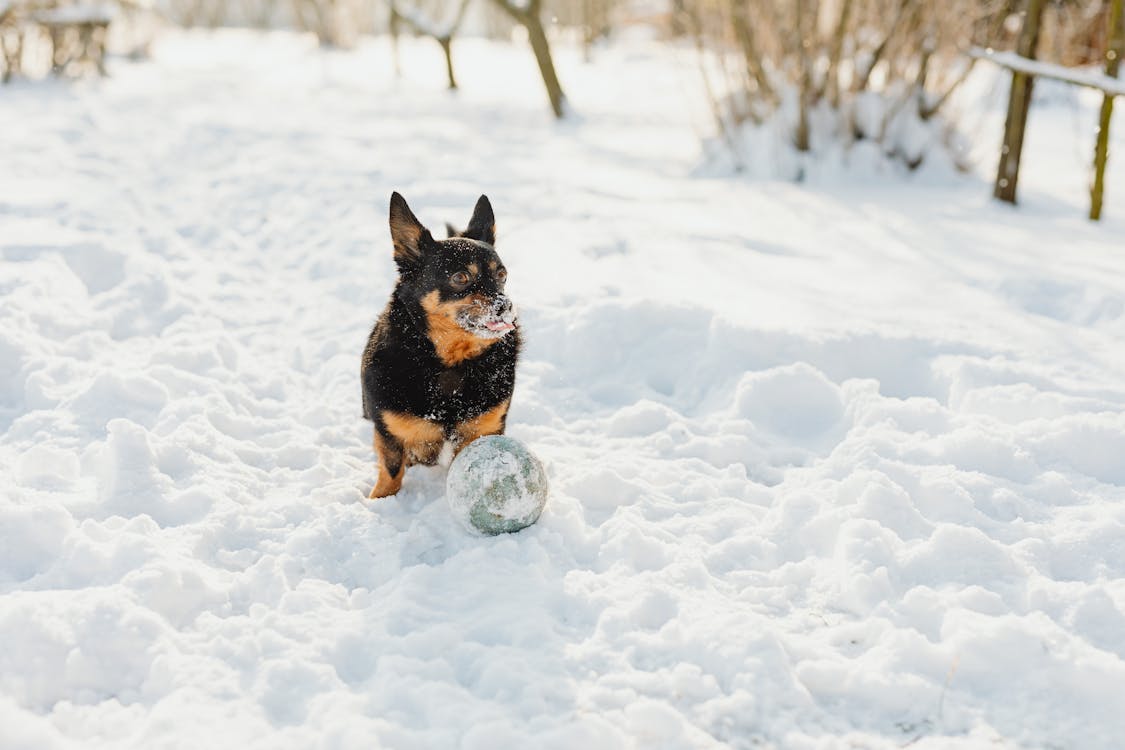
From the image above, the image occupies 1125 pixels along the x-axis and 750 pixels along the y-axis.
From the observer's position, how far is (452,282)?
128 inches

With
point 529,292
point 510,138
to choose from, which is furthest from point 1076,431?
point 510,138

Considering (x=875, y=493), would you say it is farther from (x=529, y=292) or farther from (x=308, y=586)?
(x=529, y=292)

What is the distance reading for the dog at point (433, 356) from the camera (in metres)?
3.24

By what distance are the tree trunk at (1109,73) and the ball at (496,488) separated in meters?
5.28

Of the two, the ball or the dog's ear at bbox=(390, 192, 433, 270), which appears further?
the dog's ear at bbox=(390, 192, 433, 270)

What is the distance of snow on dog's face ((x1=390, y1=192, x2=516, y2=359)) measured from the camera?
310cm

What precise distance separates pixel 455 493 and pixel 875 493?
1.59 metres

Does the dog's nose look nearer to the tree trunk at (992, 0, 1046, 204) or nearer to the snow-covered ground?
the snow-covered ground

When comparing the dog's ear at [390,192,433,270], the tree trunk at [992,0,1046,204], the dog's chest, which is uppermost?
the tree trunk at [992,0,1046,204]

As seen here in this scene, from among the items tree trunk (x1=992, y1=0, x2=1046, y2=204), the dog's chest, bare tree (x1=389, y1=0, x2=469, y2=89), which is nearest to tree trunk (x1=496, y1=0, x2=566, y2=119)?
bare tree (x1=389, y1=0, x2=469, y2=89)

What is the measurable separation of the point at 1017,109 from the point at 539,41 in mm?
7207

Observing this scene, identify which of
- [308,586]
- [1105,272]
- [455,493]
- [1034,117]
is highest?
[1034,117]

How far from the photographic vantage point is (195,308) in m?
5.11

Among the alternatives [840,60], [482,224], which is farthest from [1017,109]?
[482,224]
